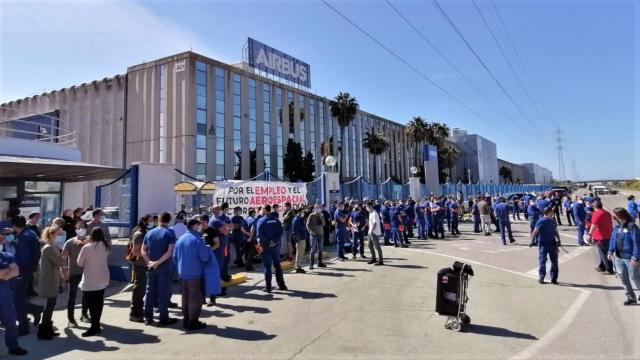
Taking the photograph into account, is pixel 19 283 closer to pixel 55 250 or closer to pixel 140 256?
pixel 55 250

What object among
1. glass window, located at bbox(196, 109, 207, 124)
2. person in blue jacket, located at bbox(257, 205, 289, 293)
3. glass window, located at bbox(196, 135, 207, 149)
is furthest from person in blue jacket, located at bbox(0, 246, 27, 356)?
glass window, located at bbox(196, 109, 207, 124)

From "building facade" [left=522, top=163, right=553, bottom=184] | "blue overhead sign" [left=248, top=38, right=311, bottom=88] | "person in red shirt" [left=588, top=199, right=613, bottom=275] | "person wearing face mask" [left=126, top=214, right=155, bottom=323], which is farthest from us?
"building facade" [left=522, top=163, right=553, bottom=184]

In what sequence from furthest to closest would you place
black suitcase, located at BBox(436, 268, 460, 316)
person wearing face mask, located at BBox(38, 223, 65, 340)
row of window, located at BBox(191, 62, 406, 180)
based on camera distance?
row of window, located at BBox(191, 62, 406, 180)
person wearing face mask, located at BBox(38, 223, 65, 340)
black suitcase, located at BBox(436, 268, 460, 316)

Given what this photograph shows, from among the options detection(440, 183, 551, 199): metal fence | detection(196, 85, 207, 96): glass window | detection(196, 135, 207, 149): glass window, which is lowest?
detection(440, 183, 551, 199): metal fence

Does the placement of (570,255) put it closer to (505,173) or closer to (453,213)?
(453,213)

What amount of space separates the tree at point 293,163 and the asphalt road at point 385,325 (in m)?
38.6

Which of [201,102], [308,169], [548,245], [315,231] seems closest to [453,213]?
[315,231]

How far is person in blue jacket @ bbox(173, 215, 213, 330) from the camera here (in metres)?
6.64

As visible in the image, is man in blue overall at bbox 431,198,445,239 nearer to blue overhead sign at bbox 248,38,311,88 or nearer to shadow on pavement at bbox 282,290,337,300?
shadow on pavement at bbox 282,290,337,300

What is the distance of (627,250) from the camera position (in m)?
7.38

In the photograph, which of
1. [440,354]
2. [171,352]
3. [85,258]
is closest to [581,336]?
[440,354]

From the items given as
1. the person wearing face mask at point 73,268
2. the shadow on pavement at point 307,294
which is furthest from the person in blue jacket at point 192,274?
the shadow on pavement at point 307,294

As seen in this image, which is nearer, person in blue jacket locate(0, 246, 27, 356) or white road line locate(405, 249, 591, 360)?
white road line locate(405, 249, 591, 360)

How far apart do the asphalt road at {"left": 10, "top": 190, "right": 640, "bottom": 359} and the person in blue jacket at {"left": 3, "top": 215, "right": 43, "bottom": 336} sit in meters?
0.49
